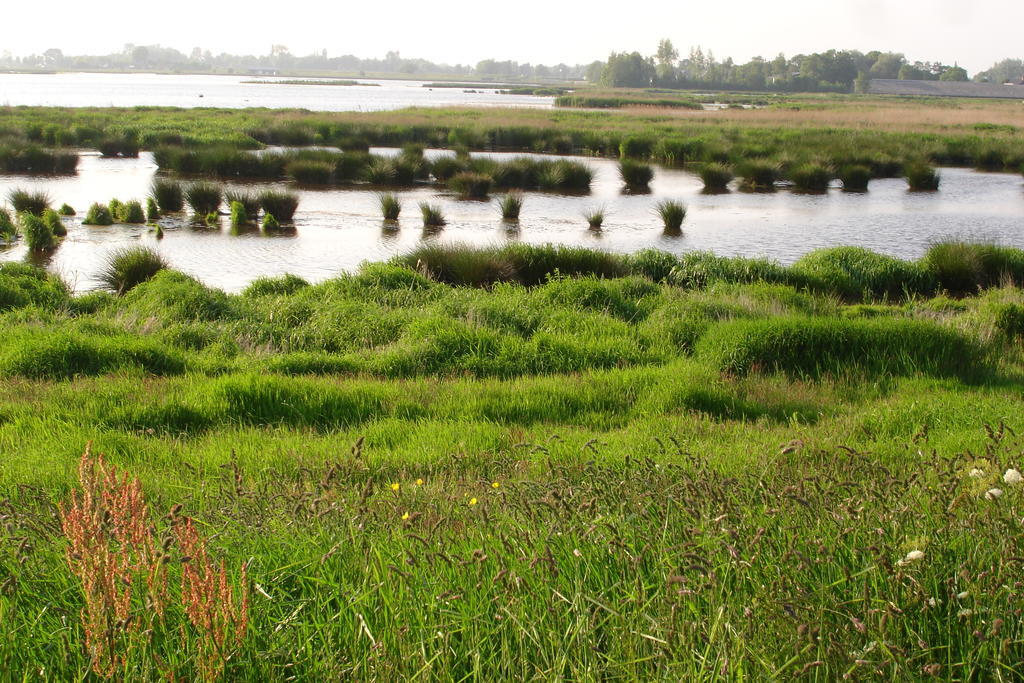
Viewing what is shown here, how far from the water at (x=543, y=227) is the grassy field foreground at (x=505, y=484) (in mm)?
4561

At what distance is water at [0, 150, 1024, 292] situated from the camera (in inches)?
658

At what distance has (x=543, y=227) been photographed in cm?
2100

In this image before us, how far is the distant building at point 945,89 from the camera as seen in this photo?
126m

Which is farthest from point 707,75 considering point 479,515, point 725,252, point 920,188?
A: point 479,515

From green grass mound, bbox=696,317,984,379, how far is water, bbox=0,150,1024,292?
8357 millimetres

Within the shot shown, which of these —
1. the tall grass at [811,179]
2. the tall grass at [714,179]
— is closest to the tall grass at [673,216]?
→ the tall grass at [714,179]

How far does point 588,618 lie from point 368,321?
789 cm

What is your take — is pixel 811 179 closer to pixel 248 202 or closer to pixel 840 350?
pixel 248 202

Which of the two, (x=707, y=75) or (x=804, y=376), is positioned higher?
(x=707, y=75)

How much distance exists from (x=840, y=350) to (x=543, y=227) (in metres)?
12.8

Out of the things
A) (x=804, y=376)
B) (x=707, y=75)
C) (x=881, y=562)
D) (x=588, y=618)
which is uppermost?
(x=707, y=75)

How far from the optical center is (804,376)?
8.29 meters

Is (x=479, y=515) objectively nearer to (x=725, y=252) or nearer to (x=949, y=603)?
(x=949, y=603)

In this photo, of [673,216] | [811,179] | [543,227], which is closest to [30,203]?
[543,227]
